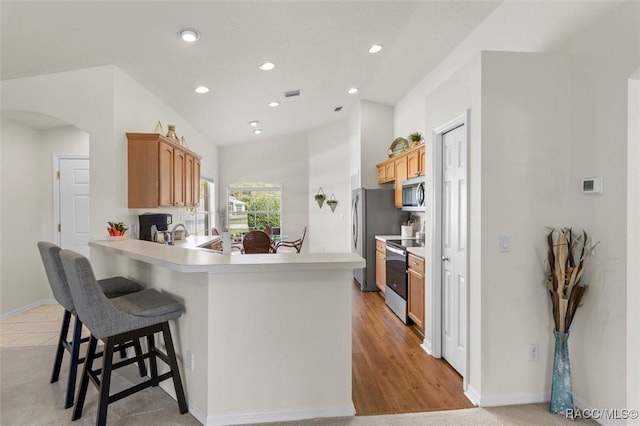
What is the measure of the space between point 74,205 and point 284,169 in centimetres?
444

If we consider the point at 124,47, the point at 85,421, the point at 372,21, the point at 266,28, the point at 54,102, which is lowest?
the point at 85,421

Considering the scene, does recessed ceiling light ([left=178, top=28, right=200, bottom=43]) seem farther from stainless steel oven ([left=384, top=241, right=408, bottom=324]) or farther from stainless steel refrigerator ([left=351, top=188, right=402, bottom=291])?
stainless steel refrigerator ([left=351, top=188, right=402, bottom=291])

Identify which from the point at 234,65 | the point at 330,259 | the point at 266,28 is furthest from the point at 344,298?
the point at 234,65

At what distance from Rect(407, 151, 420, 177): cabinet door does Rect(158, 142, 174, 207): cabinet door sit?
3.12m

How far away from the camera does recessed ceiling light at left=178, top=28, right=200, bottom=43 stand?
8.98 ft

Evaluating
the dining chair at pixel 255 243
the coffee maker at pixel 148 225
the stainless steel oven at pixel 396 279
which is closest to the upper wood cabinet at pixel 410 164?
the stainless steel oven at pixel 396 279

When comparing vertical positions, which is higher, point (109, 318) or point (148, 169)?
point (148, 169)

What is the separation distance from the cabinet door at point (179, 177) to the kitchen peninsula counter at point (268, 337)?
2.07 m

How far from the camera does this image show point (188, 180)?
15.1 feet

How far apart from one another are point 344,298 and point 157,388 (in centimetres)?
163

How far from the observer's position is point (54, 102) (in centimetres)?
→ 327

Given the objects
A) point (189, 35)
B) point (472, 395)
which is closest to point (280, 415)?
point (472, 395)

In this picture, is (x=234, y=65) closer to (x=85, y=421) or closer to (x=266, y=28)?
(x=266, y=28)

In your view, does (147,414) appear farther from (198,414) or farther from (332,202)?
(332,202)
